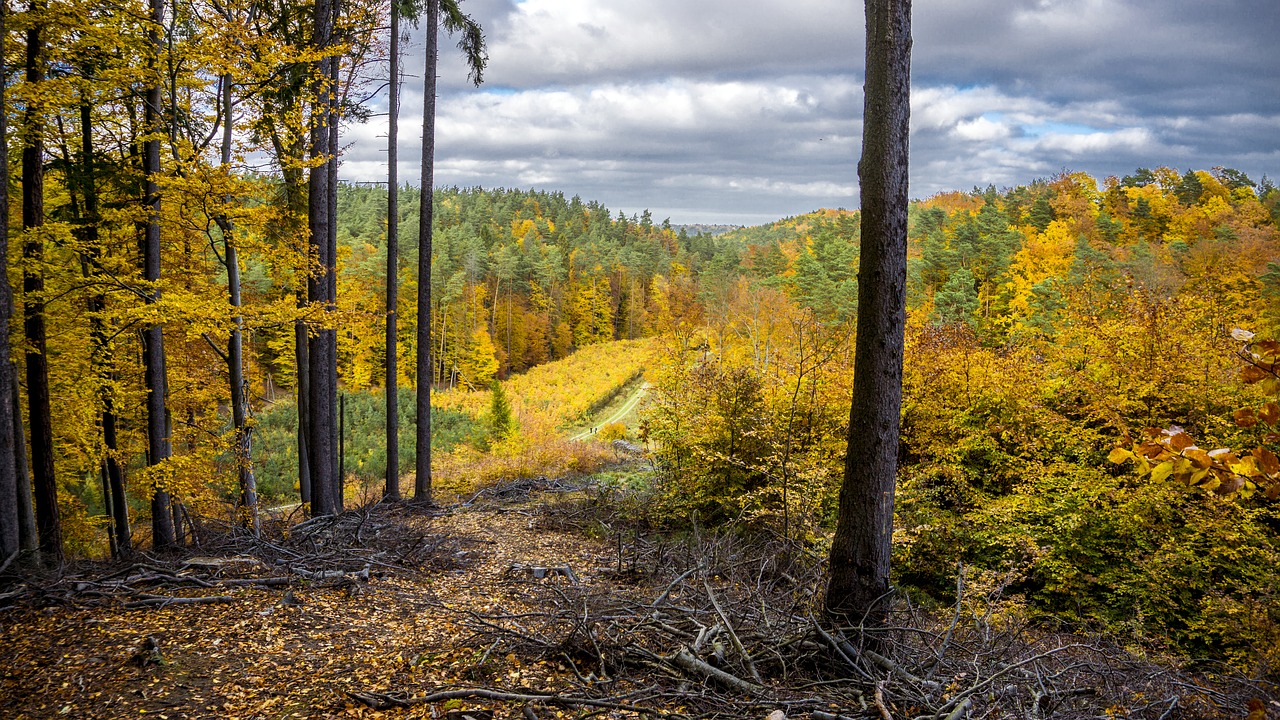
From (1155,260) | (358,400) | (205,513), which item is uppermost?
(1155,260)

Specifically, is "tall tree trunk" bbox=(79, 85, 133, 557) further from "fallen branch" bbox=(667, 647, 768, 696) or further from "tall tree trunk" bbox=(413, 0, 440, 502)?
"fallen branch" bbox=(667, 647, 768, 696)

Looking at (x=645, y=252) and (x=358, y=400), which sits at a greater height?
(x=645, y=252)

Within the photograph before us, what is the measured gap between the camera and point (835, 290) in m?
34.0

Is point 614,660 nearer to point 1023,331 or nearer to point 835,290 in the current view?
point 1023,331

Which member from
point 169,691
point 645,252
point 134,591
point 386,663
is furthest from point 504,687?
point 645,252

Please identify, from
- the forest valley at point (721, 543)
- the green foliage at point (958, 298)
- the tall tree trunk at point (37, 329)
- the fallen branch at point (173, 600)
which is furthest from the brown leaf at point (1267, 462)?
the green foliage at point (958, 298)

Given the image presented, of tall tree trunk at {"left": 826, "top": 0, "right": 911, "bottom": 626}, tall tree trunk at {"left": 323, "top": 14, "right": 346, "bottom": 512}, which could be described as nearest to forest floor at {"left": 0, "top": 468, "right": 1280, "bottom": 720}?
tall tree trunk at {"left": 826, "top": 0, "right": 911, "bottom": 626}

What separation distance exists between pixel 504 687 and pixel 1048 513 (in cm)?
891

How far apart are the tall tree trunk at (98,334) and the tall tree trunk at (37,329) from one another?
512mm

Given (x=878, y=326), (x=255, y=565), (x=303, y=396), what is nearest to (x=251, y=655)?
(x=255, y=565)

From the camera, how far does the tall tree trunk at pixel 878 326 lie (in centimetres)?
A: 420

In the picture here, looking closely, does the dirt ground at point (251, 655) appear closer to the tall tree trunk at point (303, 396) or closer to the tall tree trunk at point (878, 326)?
the tall tree trunk at point (878, 326)

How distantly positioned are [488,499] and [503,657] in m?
9.44

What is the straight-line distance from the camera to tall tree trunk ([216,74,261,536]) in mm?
8766
